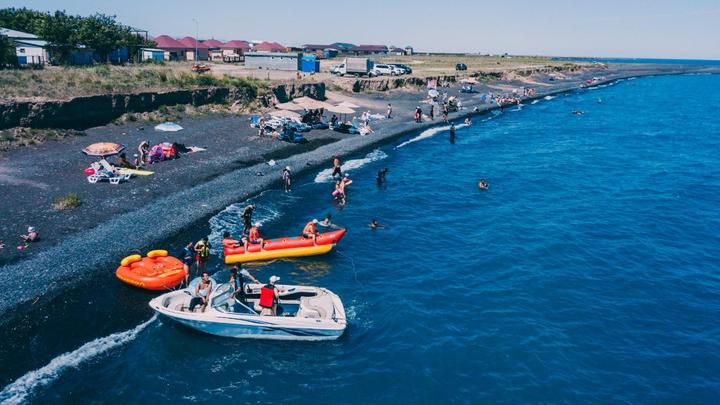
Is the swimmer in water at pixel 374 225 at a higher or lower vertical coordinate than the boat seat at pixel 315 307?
higher

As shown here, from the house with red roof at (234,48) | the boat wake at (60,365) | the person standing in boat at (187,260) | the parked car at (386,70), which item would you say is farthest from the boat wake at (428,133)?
the house with red roof at (234,48)

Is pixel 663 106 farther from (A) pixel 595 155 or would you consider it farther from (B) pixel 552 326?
(B) pixel 552 326

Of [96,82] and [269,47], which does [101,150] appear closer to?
[96,82]

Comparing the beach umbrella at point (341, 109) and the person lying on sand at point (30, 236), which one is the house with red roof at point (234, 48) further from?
the person lying on sand at point (30, 236)

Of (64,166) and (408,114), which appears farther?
(408,114)

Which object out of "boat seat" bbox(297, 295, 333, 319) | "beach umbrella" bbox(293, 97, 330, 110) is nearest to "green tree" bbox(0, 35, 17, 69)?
"beach umbrella" bbox(293, 97, 330, 110)

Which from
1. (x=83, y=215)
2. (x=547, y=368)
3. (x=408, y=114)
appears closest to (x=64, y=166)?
(x=83, y=215)
